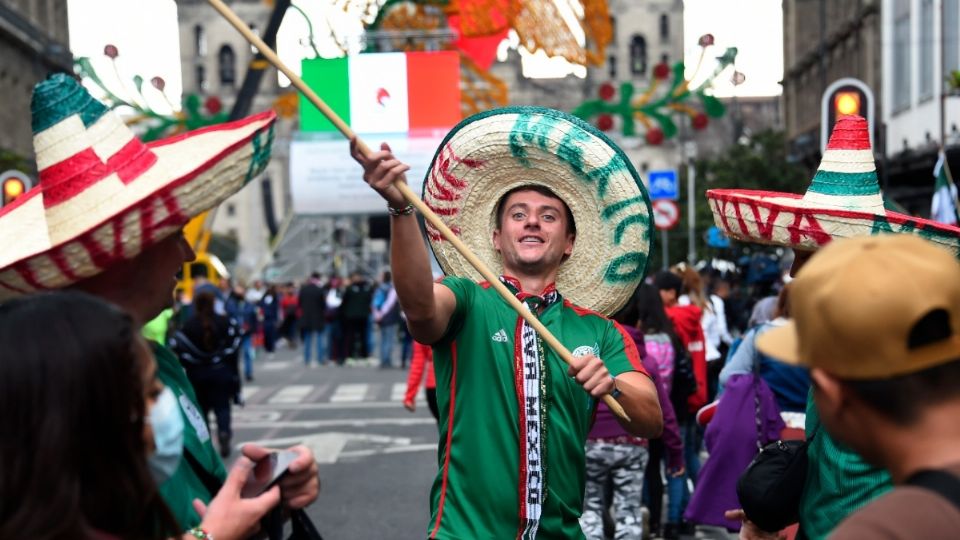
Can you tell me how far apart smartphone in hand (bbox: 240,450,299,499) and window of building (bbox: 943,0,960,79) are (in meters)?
27.8

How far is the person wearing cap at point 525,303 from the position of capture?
3947 mm

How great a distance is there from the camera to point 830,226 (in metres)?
3.99

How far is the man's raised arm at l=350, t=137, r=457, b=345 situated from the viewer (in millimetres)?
3727

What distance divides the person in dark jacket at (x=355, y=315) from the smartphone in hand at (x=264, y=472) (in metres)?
23.5

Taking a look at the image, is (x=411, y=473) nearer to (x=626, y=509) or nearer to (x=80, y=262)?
(x=626, y=509)

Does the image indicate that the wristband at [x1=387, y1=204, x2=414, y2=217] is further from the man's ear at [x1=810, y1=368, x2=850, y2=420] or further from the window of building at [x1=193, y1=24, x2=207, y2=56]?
the window of building at [x1=193, y1=24, x2=207, y2=56]

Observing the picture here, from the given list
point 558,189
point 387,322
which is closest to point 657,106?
point 387,322

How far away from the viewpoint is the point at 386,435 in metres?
14.7

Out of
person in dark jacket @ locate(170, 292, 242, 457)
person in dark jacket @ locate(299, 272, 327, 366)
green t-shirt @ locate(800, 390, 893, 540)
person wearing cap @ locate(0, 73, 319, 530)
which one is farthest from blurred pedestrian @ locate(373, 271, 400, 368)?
person wearing cap @ locate(0, 73, 319, 530)

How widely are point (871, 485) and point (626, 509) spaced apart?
3934 mm

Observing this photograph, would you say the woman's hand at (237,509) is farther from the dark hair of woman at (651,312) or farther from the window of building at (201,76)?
the window of building at (201,76)

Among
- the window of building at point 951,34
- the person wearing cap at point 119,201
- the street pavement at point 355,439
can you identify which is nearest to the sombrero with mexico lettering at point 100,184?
the person wearing cap at point 119,201

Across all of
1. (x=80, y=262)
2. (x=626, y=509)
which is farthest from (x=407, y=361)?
(x=80, y=262)

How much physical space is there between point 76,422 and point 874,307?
123cm
